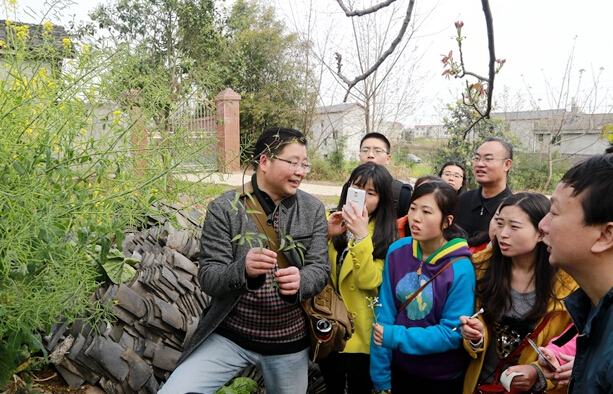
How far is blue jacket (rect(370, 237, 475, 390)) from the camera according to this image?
2.35 m

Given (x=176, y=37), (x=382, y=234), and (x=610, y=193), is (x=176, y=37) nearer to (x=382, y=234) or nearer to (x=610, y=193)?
(x=382, y=234)

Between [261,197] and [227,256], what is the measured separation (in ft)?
1.08

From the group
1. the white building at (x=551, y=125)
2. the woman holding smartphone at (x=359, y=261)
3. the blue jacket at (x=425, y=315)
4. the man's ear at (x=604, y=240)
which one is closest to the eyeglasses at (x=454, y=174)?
the woman holding smartphone at (x=359, y=261)

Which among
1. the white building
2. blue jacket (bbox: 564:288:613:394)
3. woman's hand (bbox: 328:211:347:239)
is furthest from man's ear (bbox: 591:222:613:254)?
the white building

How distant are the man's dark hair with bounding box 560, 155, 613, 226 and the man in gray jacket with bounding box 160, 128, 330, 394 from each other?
1102mm

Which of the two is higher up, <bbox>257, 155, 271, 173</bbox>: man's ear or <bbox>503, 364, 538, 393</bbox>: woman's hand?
<bbox>257, 155, 271, 173</bbox>: man's ear

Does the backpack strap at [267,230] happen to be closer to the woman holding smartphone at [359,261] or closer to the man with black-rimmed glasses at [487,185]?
the woman holding smartphone at [359,261]

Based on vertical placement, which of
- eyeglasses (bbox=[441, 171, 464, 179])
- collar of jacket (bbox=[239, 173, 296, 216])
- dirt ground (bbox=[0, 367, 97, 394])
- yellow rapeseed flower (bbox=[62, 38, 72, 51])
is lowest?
dirt ground (bbox=[0, 367, 97, 394])

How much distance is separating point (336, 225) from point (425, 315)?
25.3 inches

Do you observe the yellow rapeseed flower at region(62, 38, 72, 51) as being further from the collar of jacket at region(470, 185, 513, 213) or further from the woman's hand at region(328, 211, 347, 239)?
the collar of jacket at region(470, 185, 513, 213)

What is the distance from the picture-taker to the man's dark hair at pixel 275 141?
232cm

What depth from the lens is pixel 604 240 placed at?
1250 millimetres

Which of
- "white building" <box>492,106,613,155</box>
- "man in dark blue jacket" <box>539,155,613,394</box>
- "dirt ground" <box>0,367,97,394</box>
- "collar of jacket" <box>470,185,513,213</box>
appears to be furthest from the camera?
"white building" <box>492,106,613,155</box>

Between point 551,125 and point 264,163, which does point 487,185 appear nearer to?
point 264,163
